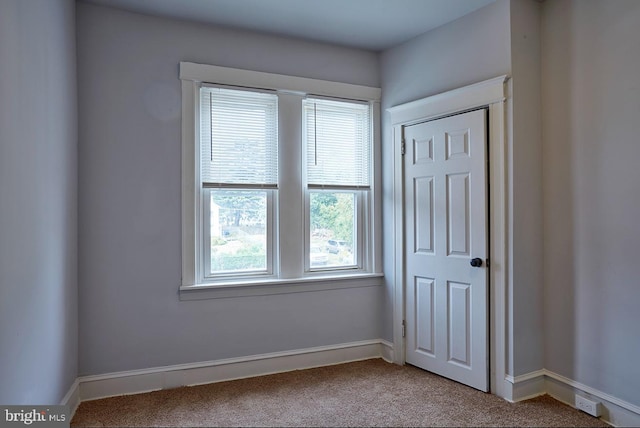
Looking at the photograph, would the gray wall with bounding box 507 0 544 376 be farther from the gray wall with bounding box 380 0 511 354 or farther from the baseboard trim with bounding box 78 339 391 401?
the baseboard trim with bounding box 78 339 391 401

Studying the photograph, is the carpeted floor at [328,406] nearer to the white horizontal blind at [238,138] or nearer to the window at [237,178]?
the window at [237,178]

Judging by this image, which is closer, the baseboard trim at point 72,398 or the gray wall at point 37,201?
the gray wall at point 37,201

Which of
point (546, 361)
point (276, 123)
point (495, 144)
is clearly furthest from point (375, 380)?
point (276, 123)

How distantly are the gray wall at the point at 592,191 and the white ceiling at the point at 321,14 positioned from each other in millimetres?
→ 686

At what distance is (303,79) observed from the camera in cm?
348

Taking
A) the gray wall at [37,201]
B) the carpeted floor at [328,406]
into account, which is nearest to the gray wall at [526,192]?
the carpeted floor at [328,406]

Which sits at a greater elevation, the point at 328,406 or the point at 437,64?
the point at 437,64

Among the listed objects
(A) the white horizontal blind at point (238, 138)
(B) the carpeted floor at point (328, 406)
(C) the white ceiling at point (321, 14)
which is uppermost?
(C) the white ceiling at point (321, 14)

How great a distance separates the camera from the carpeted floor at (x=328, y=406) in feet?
8.39

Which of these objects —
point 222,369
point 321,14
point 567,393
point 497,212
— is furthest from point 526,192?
point 222,369

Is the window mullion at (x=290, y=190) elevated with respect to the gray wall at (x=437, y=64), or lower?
lower

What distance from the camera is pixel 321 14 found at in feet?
10.1

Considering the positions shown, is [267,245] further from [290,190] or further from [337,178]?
[337,178]

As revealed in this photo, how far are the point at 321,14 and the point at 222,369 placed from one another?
2687mm
